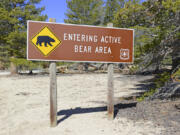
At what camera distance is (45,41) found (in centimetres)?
515

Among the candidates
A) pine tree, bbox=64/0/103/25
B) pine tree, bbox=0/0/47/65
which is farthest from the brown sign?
pine tree, bbox=64/0/103/25

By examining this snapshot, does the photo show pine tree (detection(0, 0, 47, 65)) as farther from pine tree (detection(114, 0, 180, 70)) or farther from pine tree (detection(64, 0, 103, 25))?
pine tree (detection(114, 0, 180, 70))

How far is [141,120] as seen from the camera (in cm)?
554

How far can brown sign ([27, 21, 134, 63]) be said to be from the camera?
5.07 m

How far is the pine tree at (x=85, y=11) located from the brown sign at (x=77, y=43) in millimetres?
21038

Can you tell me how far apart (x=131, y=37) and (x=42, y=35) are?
2559 millimetres

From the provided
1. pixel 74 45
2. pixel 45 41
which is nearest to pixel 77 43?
pixel 74 45

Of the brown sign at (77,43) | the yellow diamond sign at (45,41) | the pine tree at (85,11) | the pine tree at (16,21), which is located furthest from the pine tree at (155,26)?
the pine tree at (85,11)

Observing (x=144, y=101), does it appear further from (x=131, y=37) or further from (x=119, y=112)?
(x=131, y=37)

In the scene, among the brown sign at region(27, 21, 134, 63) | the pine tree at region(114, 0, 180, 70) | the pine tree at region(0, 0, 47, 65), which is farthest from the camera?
the pine tree at region(0, 0, 47, 65)

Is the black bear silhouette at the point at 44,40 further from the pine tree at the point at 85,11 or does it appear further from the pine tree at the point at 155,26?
the pine tree at the point at 85,11

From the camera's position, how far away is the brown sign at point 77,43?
5.07m

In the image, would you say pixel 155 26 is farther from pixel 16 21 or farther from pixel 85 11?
pixel 85 11

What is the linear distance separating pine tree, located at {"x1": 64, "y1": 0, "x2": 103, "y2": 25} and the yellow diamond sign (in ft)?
70.8
